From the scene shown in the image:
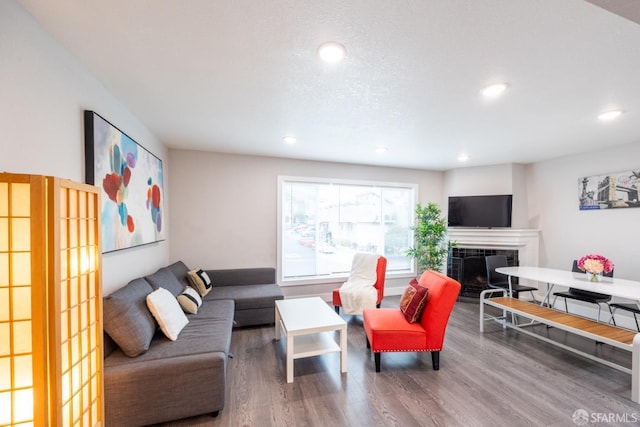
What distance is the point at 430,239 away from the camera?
185 inches

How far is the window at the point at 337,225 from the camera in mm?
4520

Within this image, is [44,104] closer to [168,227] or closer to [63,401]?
[63,401]

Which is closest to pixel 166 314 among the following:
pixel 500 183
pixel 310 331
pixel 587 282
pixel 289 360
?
pixel 289 360

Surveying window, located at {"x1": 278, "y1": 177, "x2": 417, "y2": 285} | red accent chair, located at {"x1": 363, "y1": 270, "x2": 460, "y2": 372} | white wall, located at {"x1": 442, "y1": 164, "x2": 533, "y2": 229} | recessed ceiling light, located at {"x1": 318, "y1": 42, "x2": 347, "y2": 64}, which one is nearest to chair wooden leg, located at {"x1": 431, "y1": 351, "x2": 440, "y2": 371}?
red accent chair, located at {"x1": 363, "y1": 270, "x2": 460, "y2": 372}

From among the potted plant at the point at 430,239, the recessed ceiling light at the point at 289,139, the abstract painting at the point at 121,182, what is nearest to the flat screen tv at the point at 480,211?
the potted plant at the point at 430,239

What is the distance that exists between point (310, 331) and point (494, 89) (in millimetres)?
2538

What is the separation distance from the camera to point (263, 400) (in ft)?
6.98

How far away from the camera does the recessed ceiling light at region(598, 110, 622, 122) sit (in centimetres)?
247

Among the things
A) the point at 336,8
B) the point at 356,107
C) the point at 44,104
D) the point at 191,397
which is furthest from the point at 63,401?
the point at 356,107

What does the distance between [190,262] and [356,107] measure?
3.27 metres

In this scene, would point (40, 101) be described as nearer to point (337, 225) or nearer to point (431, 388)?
point (431, 388)

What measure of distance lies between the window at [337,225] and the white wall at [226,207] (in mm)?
202
